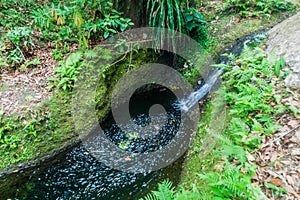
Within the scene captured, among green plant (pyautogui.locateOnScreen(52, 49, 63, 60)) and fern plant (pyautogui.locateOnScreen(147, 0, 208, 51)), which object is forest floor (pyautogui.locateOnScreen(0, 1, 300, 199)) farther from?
fern plant (pyautogui.locateOnScreen(147, 0, 208, 51))

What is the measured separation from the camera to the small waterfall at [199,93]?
4773 mm

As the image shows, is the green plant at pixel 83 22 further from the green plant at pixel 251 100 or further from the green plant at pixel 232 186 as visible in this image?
the green plant at pixel 232 186

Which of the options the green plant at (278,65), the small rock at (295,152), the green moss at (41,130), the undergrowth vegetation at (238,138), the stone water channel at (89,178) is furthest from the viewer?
the green moss at (41,130)

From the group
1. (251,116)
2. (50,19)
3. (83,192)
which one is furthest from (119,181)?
(50,19)

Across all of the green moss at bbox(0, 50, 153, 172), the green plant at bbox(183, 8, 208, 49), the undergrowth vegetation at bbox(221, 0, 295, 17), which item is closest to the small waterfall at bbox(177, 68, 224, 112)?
the green plant at bbox(183, 8, 208, 49)

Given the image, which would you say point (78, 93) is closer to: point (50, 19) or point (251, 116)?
point (50, 19)

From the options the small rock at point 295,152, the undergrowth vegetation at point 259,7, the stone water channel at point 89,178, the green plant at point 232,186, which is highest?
the undergrowth vegetation at point 259,7

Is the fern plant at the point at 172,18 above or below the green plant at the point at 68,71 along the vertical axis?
above

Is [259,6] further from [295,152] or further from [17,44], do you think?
[17,44]

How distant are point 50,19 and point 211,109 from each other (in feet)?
14.8

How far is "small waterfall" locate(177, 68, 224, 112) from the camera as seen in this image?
4.77m

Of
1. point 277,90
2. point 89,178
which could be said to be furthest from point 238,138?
point 89,178

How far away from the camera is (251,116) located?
307 cm

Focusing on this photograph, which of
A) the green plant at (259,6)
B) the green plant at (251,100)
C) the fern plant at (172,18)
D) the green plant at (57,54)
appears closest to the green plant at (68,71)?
the green plant at (57,54)
